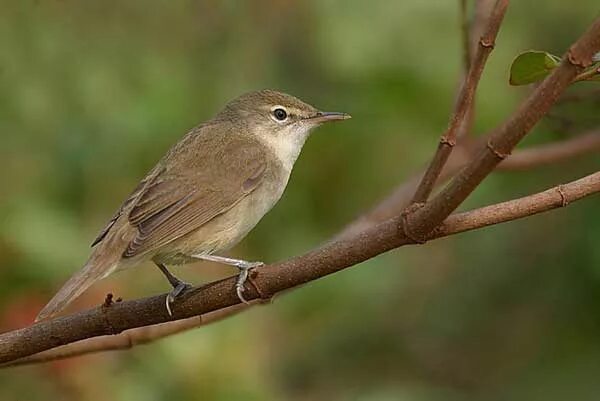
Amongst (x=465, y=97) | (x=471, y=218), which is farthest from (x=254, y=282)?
(x=465, y=97)

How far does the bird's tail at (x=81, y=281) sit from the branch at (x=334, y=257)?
267mm

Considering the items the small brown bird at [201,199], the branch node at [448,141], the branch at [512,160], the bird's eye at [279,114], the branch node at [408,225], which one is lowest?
the branch node at [408,225]

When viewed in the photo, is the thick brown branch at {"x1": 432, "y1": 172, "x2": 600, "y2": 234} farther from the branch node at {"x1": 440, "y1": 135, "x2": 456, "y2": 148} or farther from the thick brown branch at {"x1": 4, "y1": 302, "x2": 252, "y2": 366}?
the thick brown branch at {"x1": 4, "y1": 302, "x2": 252, "y2": 366}

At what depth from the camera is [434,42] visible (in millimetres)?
4969

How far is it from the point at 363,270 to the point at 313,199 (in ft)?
1.43

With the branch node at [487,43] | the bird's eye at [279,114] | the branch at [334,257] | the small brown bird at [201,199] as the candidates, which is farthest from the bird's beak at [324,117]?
the branch node at [487,43]

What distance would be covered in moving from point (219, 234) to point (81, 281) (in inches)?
24.2

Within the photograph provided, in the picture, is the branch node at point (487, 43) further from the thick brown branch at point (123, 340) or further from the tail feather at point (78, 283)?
the tail feather at point (78, 283)

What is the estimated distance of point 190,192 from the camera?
3.99 meters

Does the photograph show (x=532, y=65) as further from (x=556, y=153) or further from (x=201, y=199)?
(x=201, y=199)

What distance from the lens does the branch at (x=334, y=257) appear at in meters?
2.01

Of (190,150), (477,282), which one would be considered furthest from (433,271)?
(190,150)

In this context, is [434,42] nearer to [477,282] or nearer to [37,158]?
[477,282]

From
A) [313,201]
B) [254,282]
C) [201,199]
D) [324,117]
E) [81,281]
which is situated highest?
[324,117]
